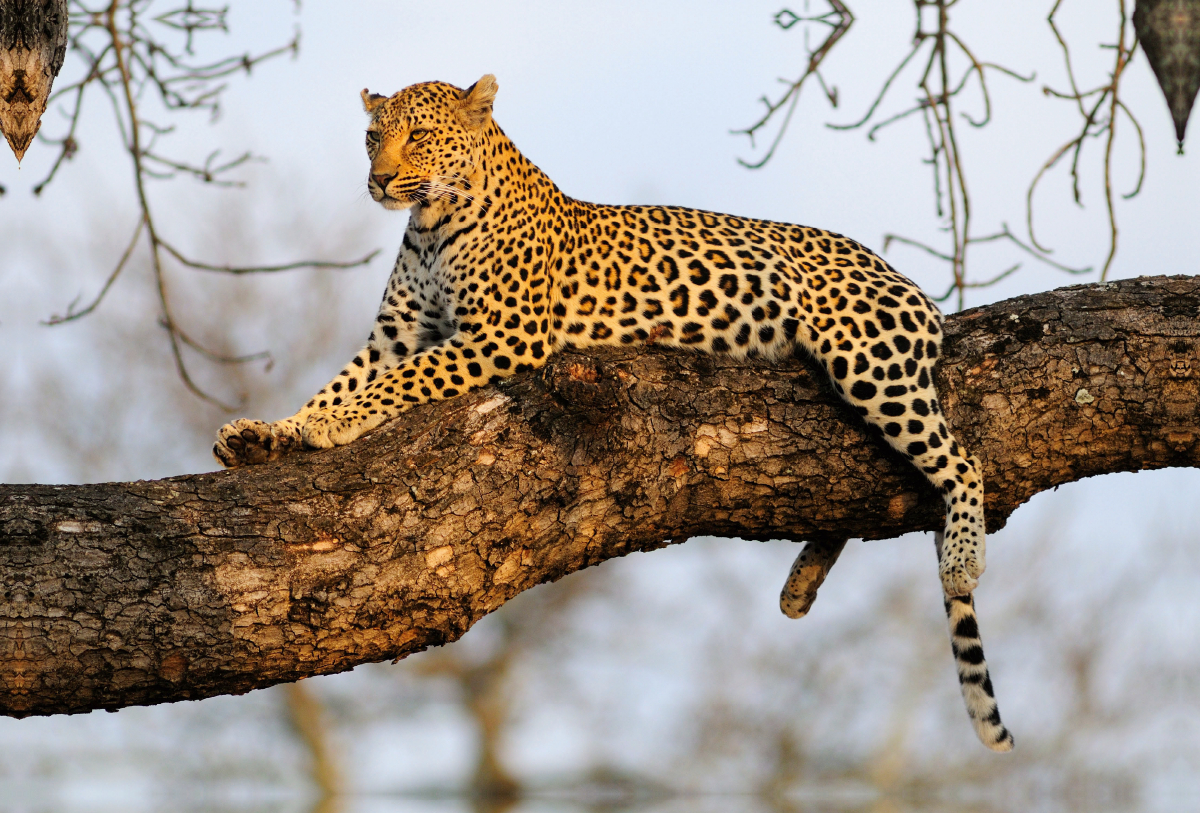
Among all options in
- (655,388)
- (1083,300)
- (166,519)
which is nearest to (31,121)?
(166,519)

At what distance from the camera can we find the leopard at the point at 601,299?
5.83m

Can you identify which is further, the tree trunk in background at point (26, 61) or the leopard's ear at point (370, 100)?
the leopard's ear at point (370, 100)

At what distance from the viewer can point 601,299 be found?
6500 millimetres

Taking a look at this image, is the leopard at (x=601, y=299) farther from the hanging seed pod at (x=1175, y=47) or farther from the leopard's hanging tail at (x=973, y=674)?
the hanging seed pod at (x=1175, y=47)

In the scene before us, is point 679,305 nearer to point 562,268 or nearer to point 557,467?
point 562,268

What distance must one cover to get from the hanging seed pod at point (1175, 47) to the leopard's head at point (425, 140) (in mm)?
4927

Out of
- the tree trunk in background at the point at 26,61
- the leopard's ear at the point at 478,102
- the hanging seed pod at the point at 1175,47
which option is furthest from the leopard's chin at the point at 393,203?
the hanging seed pod at the point at 1175,47

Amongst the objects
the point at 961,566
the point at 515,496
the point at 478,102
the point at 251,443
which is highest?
the point at 478,102

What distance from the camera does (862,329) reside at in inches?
246

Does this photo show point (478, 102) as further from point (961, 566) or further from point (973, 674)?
point (973, 674)

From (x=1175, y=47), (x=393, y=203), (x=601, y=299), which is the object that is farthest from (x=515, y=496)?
(x=1175, y=47)

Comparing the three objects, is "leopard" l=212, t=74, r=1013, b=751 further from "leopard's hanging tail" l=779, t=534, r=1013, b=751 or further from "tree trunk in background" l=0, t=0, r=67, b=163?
"tree trunk in background" l=0, t=0, r=67, b=163

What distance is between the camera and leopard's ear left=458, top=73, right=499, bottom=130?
6.80 meters

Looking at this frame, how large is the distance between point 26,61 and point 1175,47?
2.85 metres
